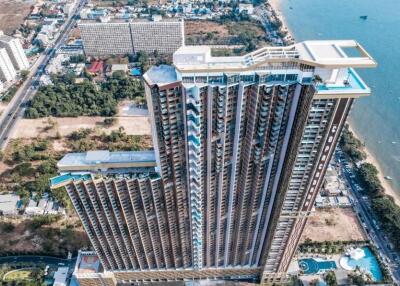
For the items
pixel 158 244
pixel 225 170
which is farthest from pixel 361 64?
pixel 158 244

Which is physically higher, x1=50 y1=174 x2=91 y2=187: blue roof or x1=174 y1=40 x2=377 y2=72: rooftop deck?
x1=174 y1=40 x2=377 y2=72: rooftop deck

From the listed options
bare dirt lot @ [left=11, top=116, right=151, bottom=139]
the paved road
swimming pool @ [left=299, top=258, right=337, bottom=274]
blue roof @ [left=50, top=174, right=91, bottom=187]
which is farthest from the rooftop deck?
bare dirt lot @ [left=11, top=116, right=151, bottom=139]

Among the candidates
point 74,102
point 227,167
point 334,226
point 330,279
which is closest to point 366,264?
point 330,279

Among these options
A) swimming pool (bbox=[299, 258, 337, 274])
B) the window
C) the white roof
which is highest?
the window

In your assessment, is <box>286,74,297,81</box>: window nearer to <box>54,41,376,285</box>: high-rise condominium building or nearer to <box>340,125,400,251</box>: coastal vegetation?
<box>54,41,376,285</box>: high-rise condominium building

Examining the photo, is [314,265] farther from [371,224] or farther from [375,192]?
[375,192]

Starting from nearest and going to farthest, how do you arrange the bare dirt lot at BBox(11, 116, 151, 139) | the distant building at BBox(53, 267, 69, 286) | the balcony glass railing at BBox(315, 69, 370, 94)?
1. the balcony glass railing at BBox(315, 69, 370, 94)
2. the distant building at BBox(53, 267, 69, 286)
3. the bare dirt lot at BBox(11, 116, 151, 139)

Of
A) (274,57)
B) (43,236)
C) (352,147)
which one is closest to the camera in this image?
(274,57)
